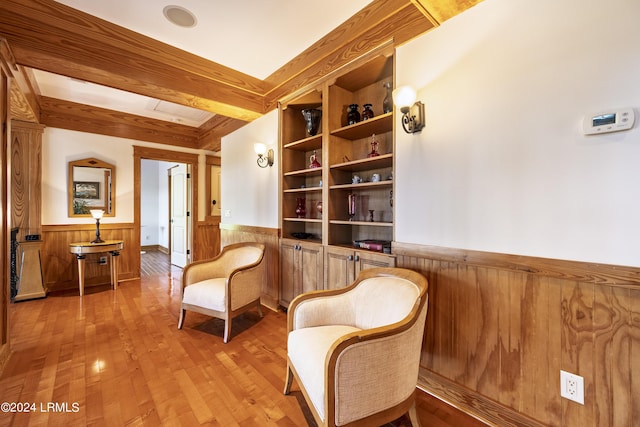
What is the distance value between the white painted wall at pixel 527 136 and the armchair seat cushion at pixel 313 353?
845 mm

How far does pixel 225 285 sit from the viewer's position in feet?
8.29

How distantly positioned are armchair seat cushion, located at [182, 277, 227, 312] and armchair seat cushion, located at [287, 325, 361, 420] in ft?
3.64

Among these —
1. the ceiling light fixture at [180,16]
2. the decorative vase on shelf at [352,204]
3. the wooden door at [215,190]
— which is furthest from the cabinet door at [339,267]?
the wooden door at [215,190]

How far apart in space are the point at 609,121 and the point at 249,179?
3312mm

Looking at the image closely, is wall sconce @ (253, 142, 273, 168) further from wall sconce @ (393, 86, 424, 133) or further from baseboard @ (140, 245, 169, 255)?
baseboard @ (140, 245, 169, 255)

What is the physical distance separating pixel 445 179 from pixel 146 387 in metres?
2.37

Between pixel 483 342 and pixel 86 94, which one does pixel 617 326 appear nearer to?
pixel 483 342

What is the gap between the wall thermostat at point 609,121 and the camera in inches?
43.6

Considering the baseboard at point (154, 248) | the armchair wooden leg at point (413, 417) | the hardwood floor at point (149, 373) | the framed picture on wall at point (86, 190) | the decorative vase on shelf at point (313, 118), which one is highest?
the decorative vase on shelf at point (313, 118)

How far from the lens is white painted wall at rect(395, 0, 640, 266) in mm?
1149

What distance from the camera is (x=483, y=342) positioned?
1.54m

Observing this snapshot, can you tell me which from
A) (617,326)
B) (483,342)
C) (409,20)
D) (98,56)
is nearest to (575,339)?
(617,326)

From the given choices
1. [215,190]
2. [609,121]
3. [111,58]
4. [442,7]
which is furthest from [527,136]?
[215,190]

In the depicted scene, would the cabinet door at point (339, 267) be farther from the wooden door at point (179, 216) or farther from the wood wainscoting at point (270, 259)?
the wooden door at point (179, 216)
